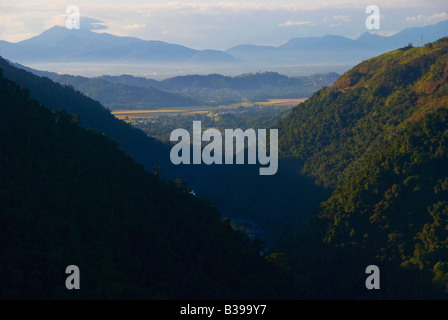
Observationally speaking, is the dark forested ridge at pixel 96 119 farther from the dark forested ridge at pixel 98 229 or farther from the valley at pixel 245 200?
the dark forested ridge at pixel 98 229

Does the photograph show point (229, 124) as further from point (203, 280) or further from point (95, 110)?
point (203, 280)

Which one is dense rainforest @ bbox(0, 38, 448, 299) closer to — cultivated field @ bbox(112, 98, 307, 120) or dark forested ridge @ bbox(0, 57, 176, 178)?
dark forested ridge @ bbox(0, 57, 176, 178)

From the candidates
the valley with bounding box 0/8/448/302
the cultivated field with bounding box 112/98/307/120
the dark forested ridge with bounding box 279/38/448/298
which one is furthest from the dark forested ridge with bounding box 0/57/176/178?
the cultivated field with bounding box 112/98/307/120

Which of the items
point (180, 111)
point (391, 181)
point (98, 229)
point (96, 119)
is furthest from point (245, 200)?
point (180, 111)

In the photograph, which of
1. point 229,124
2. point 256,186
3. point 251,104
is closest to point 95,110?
point 256,186

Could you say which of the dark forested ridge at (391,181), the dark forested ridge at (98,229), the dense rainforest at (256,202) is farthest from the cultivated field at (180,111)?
the dark forested ridge at (98,229)

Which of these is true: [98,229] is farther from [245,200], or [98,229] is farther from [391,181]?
[245,200]
